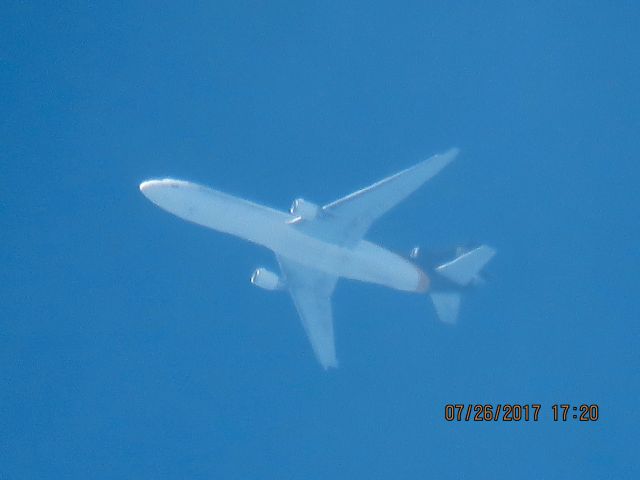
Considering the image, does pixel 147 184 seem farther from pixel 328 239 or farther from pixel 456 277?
pixel 456 277

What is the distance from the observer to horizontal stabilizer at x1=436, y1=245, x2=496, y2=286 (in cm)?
3722

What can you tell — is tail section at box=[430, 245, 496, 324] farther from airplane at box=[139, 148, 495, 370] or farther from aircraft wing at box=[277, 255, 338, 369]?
aircraft wing at box=[277, 255, 338, 369]

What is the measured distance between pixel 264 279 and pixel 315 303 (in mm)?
3559

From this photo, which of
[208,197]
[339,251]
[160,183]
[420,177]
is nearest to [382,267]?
[339,251]

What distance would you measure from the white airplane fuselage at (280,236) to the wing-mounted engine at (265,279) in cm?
122

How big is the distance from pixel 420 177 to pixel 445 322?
29.7 feet

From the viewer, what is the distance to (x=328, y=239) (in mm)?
35344

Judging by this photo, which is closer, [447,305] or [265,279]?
[265,279]

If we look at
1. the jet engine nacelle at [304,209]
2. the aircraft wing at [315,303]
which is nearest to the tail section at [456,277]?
→ the aircraft wing at [315,303]

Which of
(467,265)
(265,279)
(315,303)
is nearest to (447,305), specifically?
(467,265)

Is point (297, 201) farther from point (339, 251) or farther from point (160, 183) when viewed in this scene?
point (160, 183)

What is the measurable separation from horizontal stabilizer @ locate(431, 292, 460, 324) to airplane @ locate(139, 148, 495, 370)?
54 millimetres

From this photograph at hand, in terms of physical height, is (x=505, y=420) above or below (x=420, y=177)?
below

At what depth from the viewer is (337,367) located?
127 ft
